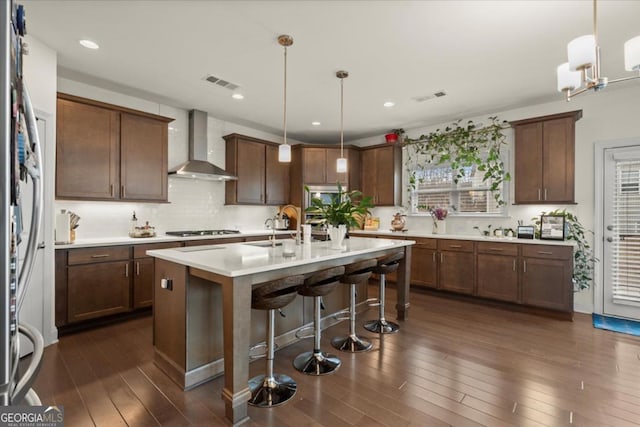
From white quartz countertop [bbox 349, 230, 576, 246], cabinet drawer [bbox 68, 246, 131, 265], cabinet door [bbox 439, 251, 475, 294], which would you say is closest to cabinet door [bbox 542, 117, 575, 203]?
white quartz countertop [bbox 349, 230, 576, 246]

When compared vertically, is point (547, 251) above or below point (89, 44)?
below

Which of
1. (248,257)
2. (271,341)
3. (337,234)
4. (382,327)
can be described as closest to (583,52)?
(337,234)

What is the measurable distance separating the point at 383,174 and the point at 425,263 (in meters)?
1.88

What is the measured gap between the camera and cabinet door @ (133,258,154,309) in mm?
3734

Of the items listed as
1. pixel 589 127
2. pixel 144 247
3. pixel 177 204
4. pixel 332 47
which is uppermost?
pixel 332 47

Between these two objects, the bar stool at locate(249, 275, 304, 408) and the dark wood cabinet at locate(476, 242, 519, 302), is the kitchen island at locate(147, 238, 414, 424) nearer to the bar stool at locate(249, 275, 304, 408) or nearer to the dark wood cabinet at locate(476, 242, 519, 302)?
the bar stool at locate(249, 275, 304, 408)

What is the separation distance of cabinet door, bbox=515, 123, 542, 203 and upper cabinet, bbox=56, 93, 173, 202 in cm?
493

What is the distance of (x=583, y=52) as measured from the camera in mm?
1763

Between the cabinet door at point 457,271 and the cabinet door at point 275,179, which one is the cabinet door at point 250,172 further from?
the cabinet door at point 457,271

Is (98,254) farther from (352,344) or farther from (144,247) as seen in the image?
(352,344)

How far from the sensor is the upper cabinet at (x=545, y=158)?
13.2ft

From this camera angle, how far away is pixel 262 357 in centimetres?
273

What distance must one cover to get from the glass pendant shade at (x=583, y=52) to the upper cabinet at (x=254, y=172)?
4502mm

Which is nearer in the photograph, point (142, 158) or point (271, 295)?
point (271, 295)
